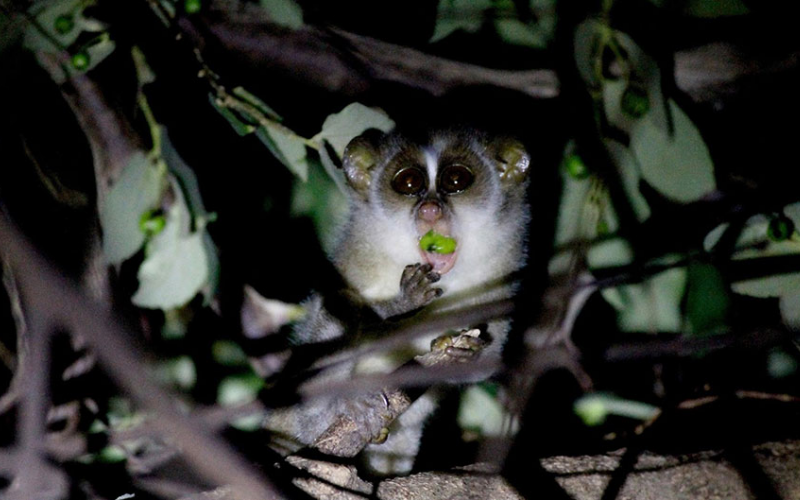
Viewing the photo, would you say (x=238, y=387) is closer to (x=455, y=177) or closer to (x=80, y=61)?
(x=455, y=177)

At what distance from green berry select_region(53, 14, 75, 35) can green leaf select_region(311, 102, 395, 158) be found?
937 millimetres

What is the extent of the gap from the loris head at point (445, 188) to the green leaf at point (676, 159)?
1.04 m

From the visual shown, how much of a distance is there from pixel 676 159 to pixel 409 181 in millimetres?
1383

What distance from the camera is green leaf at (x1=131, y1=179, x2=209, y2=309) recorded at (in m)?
1.87

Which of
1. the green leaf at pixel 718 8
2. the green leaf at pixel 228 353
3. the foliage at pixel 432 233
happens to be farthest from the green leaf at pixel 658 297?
the green leaf at pixel 228 353

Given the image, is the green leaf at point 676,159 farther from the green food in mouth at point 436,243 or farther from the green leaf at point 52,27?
the green leaf at point 52,27

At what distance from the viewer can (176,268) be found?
189cm

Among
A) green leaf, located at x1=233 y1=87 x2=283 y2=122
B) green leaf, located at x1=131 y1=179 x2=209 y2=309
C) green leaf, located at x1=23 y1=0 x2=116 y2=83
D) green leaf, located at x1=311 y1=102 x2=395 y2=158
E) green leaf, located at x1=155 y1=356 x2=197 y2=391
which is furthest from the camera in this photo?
green leaf, located at x1=155 y1=356 x2=197 y2=391

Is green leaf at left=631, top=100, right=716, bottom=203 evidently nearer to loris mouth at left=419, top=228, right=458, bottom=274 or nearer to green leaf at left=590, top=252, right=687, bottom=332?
green leaf at left=590, top=252, right=687, bottom=332

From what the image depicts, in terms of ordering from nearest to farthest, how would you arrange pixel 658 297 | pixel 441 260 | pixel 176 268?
pixel 176 268 < pixel 658 297 < pixel 441 260

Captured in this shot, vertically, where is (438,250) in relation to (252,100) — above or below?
below

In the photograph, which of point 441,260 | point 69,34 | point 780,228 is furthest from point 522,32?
point 69,34

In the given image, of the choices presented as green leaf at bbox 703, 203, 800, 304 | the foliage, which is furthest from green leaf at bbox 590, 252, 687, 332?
green leaf at bbox 703, 203, 800, 304

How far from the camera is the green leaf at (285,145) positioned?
2.38 metres
